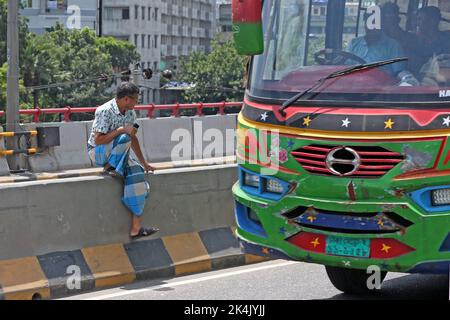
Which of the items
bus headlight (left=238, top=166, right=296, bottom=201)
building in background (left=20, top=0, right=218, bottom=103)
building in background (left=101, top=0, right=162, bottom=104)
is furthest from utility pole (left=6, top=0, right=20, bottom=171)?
building in background (left=101, top=0, right=162, bottom=104)

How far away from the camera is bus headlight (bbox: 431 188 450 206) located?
300 inches

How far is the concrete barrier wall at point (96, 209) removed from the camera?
29.9 ft

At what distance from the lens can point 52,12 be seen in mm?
117188

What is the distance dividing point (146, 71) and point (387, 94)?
17023 millimetres

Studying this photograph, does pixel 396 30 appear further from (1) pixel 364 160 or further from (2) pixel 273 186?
(2) pixel 273 186

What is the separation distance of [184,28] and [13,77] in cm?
11729

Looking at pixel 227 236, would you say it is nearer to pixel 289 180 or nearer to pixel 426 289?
pixel 426 289

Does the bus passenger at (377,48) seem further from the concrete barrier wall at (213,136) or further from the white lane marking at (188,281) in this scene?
the concrete barrier wall at (213,136)

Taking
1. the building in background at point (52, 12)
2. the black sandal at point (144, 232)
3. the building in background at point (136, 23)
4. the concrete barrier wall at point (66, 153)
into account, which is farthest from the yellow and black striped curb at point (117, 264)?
the building in background at point (52, 12)

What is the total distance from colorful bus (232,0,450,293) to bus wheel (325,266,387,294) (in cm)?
109

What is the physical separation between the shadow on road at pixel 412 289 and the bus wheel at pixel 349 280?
0.21 ft

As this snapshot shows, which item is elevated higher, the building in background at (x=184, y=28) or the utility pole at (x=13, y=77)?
the utility pole at (x=13, y=77)

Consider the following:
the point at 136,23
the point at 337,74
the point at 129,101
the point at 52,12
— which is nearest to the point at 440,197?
the point at 337,74
